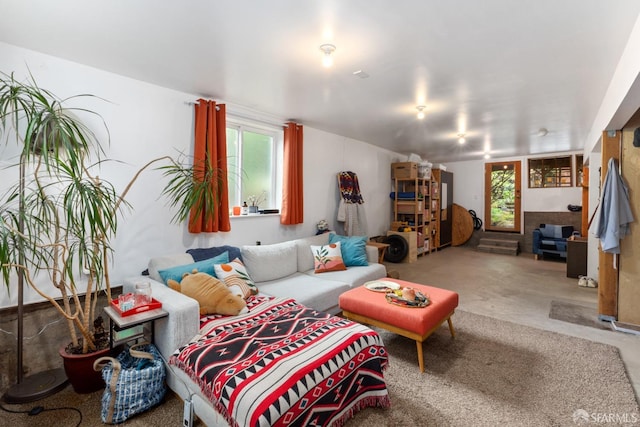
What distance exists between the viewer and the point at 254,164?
3943 mm

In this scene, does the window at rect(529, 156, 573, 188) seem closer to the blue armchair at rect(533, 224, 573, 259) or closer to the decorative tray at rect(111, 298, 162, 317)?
the blue armchair at rect(533, 224, 573, 259)

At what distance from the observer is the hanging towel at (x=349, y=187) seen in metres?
4.93

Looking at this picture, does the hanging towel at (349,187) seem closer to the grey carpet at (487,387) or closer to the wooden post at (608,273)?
the grey carpet at (487,387)

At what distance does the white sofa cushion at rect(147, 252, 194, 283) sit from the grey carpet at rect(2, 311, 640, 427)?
0.85 meters

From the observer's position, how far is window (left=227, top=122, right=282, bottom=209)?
368 centimetres

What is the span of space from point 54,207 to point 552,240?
754cm

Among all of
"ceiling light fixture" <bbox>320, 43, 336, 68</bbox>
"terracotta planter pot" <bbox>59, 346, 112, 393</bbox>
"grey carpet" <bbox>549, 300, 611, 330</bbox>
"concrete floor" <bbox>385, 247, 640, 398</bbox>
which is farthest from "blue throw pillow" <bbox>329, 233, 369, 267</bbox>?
"terracotta planter pot" <bbox>59, 346, 112, 393</bbox>

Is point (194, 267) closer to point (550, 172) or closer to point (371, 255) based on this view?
point (371, 255)

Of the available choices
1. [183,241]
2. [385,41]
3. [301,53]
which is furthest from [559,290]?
[183,241]

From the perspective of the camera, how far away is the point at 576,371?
7.13ft

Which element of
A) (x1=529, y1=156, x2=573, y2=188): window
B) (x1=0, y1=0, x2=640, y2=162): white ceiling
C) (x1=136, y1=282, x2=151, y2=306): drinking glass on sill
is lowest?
(x1=136, y1=282, x2=151, y2=306): drinking glass on sill

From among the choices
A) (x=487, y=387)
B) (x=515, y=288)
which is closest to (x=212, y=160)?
(x=487, y=387)

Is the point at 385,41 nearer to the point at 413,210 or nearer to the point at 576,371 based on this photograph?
the point at 576,371

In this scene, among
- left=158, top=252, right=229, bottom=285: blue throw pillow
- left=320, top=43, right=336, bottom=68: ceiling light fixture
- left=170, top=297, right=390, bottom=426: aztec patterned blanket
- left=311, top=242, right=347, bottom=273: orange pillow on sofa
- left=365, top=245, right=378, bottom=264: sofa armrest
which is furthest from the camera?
left=365, top=245, right=378, bottom=264: sofa armrest
